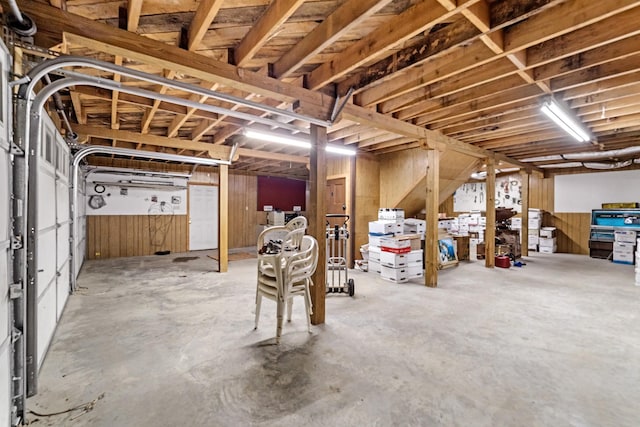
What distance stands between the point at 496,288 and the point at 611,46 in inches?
136

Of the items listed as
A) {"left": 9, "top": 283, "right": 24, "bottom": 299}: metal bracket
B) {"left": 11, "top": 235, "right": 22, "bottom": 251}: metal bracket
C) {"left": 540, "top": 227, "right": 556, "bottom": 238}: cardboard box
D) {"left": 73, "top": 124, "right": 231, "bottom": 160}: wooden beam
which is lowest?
{"left": 540, "top": 227, "right": 556, "bottom": 238}: cardboard box

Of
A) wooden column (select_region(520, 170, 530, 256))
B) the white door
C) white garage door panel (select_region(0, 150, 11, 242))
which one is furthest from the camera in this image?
the white door

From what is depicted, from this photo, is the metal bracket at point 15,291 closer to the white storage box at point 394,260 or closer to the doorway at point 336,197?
the white storage box at point 394,260

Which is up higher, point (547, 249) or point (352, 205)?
point (352, 205)

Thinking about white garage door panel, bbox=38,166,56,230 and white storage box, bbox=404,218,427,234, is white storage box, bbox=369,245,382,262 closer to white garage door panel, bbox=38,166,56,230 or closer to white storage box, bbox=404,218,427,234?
white storage box, bbox=404,218,427,234

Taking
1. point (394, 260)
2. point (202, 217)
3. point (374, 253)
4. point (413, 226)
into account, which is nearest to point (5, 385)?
point (394, 260)

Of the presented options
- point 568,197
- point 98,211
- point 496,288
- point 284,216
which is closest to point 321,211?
point 496,288

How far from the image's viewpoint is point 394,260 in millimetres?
5023

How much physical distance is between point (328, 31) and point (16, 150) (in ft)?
6.69

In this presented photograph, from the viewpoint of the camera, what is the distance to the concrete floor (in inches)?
71.4

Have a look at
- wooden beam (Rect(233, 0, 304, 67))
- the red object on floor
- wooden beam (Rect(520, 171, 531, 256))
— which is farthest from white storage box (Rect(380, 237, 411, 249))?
wooden beam (Rect(520, 171, 531, 256))

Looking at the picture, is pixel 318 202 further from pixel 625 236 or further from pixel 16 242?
pixel 625 236

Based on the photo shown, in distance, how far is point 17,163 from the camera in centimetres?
165

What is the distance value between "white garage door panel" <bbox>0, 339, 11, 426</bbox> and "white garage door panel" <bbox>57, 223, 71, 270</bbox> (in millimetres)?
1932
